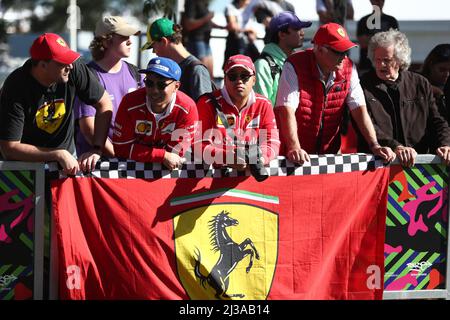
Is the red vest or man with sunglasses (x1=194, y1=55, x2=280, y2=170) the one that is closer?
man with sunglasses (x1=194, y1=55, x2=280, y2=170)

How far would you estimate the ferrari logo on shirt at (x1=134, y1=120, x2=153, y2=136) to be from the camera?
5711mm

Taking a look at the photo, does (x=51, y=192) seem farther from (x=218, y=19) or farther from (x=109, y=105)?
(x=218, y=19)

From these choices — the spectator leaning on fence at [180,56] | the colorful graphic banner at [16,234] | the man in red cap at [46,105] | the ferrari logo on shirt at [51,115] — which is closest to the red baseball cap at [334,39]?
the spectator leaning on fence at [180,56]

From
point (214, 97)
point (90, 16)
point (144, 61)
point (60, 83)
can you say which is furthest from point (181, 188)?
point (90, 16)

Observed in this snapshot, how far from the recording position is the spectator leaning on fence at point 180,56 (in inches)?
267

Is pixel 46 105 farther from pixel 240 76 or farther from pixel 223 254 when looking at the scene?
pixel 223 254

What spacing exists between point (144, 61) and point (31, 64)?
6.98 metres

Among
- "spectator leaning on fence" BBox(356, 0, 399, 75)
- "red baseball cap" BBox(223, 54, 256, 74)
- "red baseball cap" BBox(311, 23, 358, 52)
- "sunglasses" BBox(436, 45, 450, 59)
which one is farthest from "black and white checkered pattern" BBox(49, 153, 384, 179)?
"spectator leaning on fence" BBox(356, 0, 399, 75)

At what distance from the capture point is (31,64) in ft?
18.5

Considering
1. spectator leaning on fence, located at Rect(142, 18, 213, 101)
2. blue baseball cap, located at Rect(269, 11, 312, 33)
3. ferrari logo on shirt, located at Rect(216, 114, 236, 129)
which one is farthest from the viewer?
blue baseball cap, located at Rect(269, 11, 312, 33)

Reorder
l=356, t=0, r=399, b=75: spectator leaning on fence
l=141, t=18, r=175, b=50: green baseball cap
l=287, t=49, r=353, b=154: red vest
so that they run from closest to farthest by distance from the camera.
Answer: l=287, t=49, r=353, b=154: red vest → l=141, t=18, r=175, b=50: green baseball cap → l=356, t=0, r=399, b=75: spectator leaning on fence

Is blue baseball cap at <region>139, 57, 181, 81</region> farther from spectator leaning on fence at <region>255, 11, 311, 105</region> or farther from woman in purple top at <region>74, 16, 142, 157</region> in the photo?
spectator leaning on fence at <region>255, 11, 311, 105</region>

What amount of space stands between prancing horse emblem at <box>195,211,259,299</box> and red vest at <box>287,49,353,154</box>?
3.29 ft

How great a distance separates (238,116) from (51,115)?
1.32m
